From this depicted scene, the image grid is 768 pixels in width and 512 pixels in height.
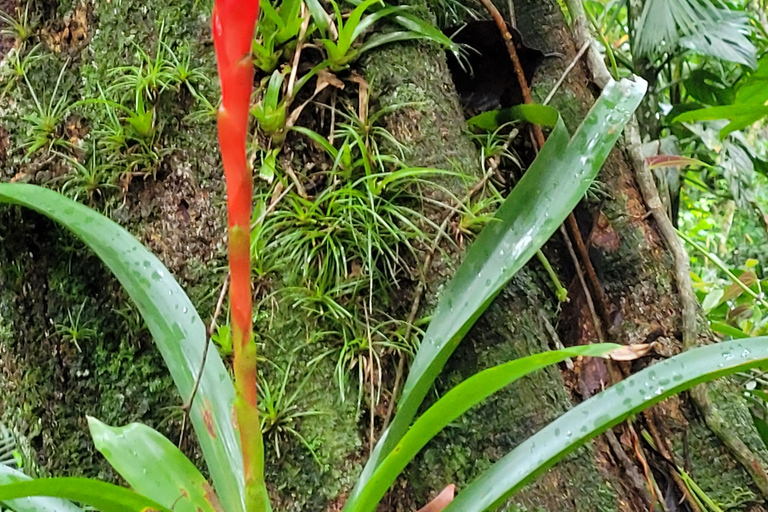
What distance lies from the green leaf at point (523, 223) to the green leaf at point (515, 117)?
0.15 metres

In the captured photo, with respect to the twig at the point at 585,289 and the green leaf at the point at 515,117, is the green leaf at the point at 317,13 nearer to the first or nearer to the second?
the green leaf at the point at 515,117

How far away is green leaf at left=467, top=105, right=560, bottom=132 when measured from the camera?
0.88 meters

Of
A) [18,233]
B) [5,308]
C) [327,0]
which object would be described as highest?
[327,0]

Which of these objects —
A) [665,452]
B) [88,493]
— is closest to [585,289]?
[665,452]

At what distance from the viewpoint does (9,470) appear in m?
0.62

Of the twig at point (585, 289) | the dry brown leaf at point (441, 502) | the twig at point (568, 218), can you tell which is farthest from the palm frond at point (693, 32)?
the dry brown leaf at point (441, 502)

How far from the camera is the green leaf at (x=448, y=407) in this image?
0.51 metres

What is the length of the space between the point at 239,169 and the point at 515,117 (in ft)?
2.13

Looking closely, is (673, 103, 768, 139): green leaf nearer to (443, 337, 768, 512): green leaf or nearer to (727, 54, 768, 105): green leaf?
(727, 54, 768, 105): green leaf

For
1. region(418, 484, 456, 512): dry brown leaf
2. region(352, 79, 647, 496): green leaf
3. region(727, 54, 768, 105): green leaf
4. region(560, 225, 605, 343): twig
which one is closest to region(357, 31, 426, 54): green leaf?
region(352, 79, 647, 496): green leaf

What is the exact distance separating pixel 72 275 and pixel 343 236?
0.44 m

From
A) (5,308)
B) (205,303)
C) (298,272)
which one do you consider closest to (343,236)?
(298,272)

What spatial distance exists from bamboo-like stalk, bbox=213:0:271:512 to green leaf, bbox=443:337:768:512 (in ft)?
0.81

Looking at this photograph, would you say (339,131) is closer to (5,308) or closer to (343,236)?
(343,236)
